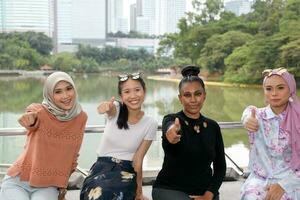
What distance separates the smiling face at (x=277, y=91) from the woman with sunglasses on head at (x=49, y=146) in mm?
777

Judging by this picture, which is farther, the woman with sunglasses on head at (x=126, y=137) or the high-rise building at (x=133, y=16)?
the high-rise building at (x=133, y=16)

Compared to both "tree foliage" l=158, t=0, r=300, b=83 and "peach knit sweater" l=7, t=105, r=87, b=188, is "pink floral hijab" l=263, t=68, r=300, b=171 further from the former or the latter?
"tree foliage" l=158, t=0, r=300, b=83

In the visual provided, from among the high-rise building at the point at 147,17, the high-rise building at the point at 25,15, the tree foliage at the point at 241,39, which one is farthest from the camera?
the high-rise building at the point at 147,17

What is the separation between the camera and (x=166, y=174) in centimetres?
163

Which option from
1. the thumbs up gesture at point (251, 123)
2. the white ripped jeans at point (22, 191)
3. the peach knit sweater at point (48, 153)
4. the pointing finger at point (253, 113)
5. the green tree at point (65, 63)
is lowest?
the green tree at point (65, 63)

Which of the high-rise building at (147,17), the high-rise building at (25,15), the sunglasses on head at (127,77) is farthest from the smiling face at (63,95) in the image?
the high-rise building at (147,17)

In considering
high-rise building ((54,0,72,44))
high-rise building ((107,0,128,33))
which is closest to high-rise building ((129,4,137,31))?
high-rise building ((107,0,128,33))

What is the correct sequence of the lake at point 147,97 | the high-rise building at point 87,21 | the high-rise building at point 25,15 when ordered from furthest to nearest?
1. the high-rise building at point 87,21
2. the high-rise building at point 25,15
3. the lake at point 147,97

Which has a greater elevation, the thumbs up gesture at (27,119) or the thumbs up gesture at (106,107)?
the thumbs up gesture at (106,107)

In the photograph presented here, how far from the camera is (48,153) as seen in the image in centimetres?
161

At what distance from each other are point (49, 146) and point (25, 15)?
30.6m

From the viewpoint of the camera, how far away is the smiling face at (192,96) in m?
1.59

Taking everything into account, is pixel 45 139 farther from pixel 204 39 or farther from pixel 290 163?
pixel 204 39

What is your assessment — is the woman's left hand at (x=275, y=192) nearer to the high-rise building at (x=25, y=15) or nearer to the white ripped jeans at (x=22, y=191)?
the white ripped jeans at (x=22, y=191)
